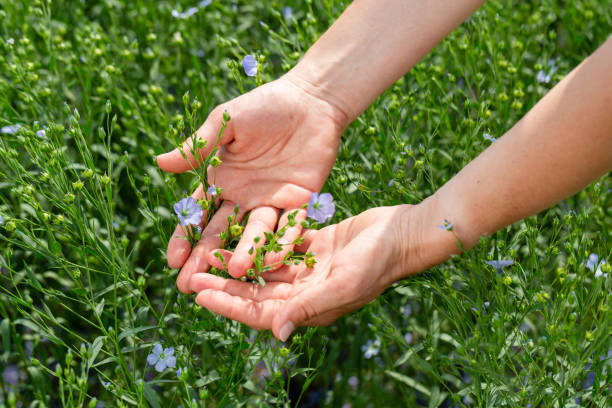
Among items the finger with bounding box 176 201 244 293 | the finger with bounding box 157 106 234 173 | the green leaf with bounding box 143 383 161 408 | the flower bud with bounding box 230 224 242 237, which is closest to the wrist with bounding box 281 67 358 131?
the finger with bounding box 157 106 234 173

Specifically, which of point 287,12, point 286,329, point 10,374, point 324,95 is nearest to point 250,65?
point 324,95

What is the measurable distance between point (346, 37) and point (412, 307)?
0.98 meters

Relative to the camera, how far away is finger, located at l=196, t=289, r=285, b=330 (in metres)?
1.42

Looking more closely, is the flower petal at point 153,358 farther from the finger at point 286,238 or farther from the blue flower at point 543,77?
the blue flower at point 543,77

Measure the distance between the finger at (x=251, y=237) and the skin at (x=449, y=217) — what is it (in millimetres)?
51

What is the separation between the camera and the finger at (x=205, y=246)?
155 cm

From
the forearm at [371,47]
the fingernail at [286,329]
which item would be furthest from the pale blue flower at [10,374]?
the forearm at [371,47]

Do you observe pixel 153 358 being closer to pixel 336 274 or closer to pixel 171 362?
pixel 171 362

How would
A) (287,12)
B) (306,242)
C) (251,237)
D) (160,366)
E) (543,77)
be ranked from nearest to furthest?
(160,366), (251,237), (306,242), (543,77), (287,12)

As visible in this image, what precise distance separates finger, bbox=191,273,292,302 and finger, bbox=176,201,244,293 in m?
0.04

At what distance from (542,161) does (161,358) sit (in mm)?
1032

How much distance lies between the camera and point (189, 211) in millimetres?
1528

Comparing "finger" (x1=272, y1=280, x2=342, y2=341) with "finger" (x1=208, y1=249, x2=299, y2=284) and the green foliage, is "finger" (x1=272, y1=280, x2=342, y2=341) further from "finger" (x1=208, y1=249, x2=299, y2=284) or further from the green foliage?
"finger" (x1=208, y1=249, x2=299, y2=284)

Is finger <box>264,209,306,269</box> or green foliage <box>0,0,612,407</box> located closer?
green foliage <box>0,0,612,407</box>
